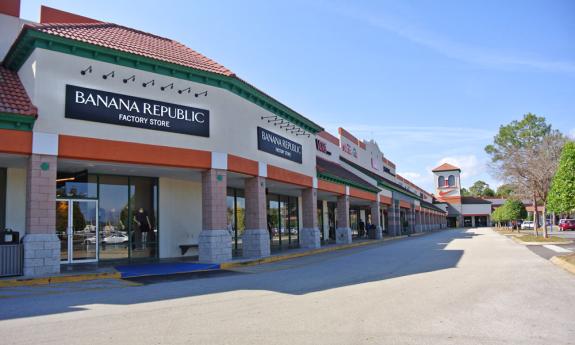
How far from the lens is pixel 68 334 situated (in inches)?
265

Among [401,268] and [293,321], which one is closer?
[293,321]

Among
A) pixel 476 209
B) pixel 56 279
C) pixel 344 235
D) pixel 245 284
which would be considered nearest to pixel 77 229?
pixel 56 279

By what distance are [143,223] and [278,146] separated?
7347mm

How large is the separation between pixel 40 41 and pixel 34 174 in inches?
157

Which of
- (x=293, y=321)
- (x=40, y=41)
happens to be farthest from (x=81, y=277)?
(x=293, y=321)

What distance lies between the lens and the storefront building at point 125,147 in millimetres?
13156

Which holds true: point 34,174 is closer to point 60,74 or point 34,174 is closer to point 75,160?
point 75,160

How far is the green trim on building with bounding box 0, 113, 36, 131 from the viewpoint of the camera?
12.5 meters

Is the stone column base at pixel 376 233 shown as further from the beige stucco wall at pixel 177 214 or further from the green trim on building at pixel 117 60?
the green trim on building at pixel 117 60

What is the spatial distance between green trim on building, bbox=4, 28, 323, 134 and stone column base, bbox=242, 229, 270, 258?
18.9 feet

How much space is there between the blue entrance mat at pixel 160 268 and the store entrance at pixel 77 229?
60.9 inches

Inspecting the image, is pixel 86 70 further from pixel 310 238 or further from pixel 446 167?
pixel 446 167

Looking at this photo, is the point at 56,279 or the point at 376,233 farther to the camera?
the point at 376,233

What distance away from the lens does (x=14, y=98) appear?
43.2 ft
